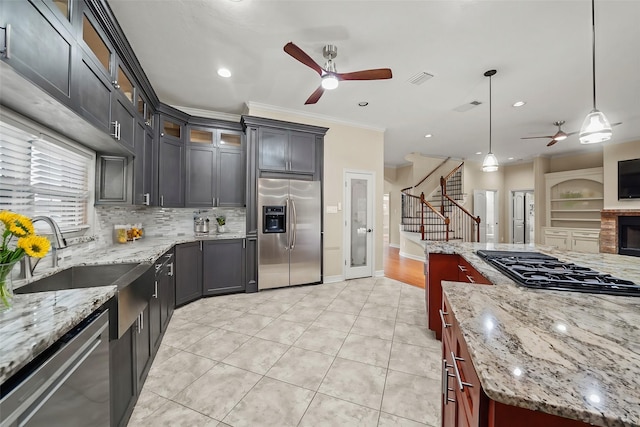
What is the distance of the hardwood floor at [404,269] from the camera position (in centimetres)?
472

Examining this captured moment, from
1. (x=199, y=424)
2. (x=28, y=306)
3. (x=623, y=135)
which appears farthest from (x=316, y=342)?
(x=623, y=135)

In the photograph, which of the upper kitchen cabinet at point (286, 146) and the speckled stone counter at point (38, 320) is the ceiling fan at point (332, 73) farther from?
the speckled stone counter at point (38, 320)

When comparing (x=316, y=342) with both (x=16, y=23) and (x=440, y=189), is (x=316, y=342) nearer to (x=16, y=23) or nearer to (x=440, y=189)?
(x=16, y=23)

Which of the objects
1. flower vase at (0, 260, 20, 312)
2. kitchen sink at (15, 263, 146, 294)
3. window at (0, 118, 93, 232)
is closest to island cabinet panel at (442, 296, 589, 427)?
flower vase at (0, 260, 20, 312)

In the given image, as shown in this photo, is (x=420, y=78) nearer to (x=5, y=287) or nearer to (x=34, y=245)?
(x=34, y=245)

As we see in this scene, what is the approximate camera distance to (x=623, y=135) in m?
5.28

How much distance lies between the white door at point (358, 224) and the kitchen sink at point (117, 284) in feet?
10.5

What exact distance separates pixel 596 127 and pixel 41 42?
3.71 metres

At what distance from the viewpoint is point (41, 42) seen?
49.1 inches

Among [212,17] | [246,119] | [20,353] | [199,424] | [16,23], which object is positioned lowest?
[199,424]

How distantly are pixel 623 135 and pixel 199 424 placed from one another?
8698mm

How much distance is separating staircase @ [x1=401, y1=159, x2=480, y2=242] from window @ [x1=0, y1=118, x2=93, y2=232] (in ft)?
22.2

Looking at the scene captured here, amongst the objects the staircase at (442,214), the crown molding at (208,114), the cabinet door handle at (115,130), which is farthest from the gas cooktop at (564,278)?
the staircase at (442,214)

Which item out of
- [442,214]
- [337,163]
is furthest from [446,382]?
[442,214]
